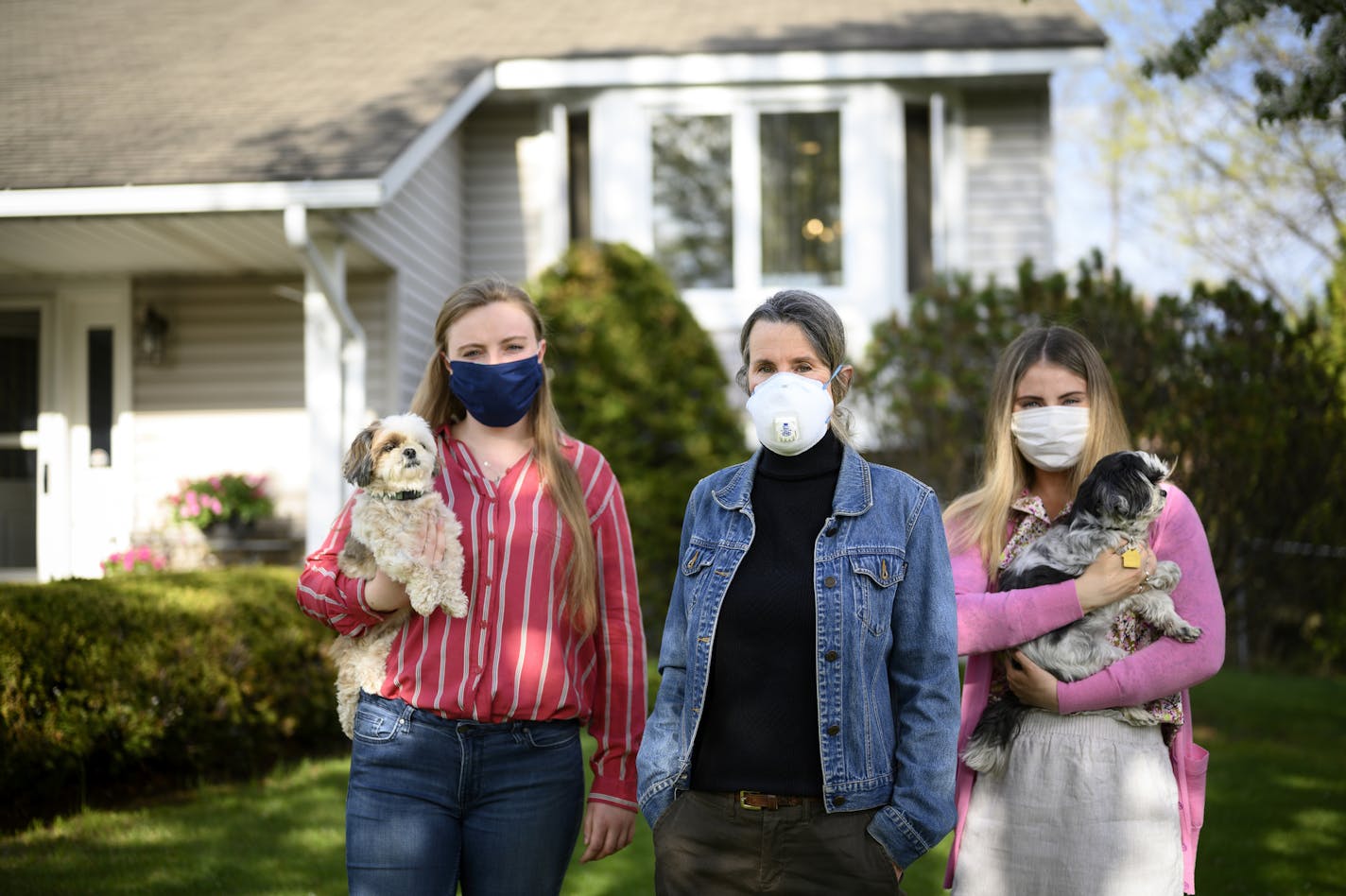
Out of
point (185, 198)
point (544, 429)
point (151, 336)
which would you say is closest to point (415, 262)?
point (151, 336)

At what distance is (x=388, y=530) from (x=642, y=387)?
25.7ft

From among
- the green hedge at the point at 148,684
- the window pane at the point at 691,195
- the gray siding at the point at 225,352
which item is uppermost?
the window pane at the point at 691,195

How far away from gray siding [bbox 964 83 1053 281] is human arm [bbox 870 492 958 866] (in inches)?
398

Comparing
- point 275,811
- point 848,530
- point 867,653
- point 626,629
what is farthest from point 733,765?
point 275,811

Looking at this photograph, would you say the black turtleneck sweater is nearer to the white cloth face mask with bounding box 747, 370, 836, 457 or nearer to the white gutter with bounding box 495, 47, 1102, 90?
the white cloth face mask with bounding box 747, 370, 836, 457

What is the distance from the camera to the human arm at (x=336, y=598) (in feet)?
9.37

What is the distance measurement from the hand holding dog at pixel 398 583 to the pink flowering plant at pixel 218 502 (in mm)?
8677

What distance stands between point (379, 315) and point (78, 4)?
19.5ft

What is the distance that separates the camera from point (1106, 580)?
9.30 feet

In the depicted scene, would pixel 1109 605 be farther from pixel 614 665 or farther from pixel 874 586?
pixel 614 665

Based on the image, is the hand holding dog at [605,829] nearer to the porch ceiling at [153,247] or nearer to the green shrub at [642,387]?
the porch ceiling at [153,247]

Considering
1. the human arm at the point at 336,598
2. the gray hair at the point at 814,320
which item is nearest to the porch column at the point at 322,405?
the human arm at the point at 336,598

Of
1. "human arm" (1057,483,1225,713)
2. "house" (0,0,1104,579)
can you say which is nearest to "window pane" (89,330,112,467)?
"house" (0,0,1104,579)

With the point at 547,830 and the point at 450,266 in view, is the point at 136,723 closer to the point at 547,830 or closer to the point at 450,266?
the point at 547,830
